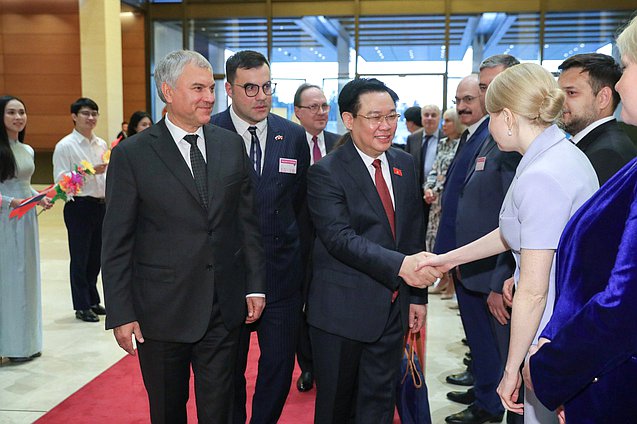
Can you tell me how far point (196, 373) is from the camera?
2.39 metres

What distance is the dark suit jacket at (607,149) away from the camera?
7.89 ft

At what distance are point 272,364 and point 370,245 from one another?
3.12 feet

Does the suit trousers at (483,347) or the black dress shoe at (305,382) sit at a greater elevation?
the suit trousers at (483,347)

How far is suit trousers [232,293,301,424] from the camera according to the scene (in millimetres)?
2955

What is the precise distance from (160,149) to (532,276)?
139 centimetres

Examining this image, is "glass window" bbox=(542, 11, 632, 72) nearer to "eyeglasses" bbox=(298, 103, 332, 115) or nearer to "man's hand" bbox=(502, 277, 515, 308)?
"eyeglasses" bbox=(298, 103, 332, 115)

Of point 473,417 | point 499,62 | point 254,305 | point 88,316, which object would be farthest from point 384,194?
point 88,316

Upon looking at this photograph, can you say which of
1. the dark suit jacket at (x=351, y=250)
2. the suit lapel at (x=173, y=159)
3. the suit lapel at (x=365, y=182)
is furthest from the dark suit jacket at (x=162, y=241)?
the suit lapel at (x=365, y=182)

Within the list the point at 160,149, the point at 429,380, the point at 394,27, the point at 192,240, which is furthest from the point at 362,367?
the point at 394,27

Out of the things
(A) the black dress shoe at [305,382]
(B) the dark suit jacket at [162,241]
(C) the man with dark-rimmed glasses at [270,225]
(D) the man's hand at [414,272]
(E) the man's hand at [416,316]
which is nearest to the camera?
(B) the dark suit jacket at [162,241]

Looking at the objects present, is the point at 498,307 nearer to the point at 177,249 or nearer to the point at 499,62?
the point at 499,62

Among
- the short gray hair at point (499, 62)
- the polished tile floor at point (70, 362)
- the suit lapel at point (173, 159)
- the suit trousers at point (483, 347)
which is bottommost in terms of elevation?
the polished tile floor at point (70, 362)

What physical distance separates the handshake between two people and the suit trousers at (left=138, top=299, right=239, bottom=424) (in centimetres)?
72

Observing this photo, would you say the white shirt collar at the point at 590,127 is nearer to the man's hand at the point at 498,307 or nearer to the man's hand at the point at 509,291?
the man's hand at the point at 509,291
